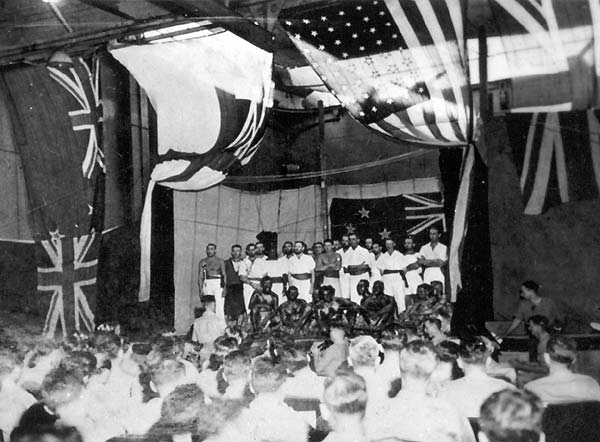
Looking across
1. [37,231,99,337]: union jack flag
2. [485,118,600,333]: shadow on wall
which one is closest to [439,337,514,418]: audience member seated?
[485,118,600,333]: shadow on wall

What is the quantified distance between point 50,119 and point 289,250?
282cm

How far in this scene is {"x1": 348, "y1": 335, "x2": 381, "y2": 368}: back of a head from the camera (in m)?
4.84

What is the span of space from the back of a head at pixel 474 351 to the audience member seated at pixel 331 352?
931 mm

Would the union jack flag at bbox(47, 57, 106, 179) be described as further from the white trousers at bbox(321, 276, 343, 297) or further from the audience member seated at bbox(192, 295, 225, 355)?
the white trousers at bbox(321, 276, 343, 297)

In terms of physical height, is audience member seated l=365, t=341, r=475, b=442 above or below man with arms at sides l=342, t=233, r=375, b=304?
below

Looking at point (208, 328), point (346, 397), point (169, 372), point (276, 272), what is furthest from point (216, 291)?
point (346, 397)

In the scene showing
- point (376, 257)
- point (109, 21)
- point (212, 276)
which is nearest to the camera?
point (376, 257)

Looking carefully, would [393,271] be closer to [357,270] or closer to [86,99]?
[357,270]

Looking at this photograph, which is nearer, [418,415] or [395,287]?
[418,415]

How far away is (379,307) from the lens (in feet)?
17.1

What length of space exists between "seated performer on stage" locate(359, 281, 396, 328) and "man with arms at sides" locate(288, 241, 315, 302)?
1.58 feet

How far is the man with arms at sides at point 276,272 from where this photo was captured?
5.48 metres

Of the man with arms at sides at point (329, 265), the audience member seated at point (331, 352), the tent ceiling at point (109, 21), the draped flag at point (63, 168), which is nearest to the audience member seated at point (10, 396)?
the draped flag at point (63, 168)

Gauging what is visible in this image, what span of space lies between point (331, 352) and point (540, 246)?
1.74m
